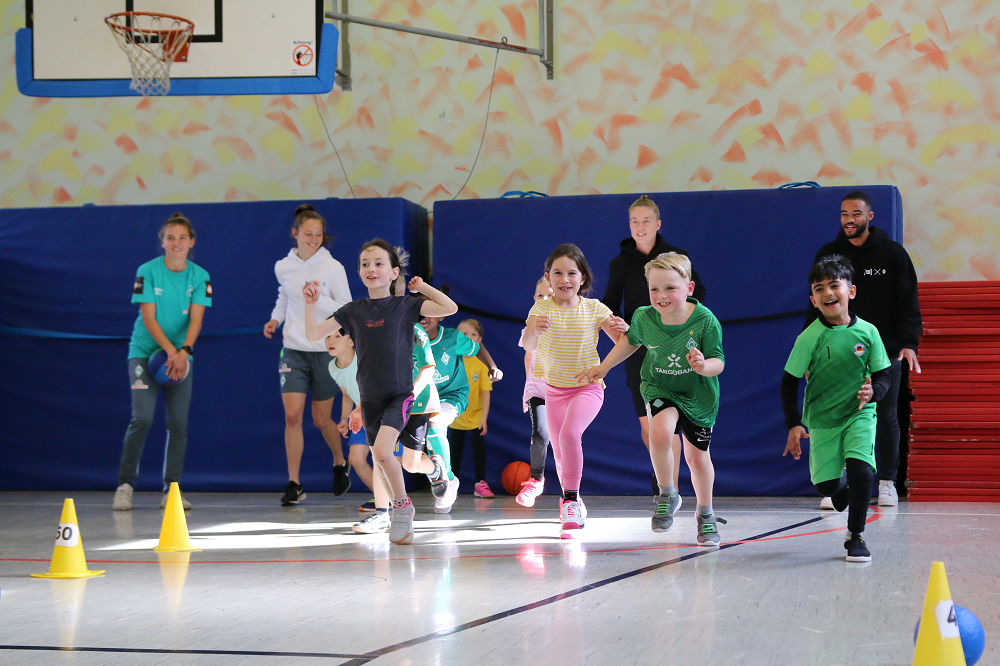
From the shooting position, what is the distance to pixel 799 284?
691 cm

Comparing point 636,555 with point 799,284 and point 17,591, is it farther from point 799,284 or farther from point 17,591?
point 799,284

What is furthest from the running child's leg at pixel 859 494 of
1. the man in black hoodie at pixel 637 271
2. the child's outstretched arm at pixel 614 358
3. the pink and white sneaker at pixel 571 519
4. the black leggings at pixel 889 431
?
the black leggings at pixel 889 431

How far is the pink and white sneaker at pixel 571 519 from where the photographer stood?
4770 mm

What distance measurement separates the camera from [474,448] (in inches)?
283

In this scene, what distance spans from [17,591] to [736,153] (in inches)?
239

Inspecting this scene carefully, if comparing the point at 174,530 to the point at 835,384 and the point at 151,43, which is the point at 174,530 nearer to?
the point at 835,384

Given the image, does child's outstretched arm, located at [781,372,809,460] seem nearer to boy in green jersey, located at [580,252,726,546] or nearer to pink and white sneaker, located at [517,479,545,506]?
boy in green jersey, located at [580,252,726,546]

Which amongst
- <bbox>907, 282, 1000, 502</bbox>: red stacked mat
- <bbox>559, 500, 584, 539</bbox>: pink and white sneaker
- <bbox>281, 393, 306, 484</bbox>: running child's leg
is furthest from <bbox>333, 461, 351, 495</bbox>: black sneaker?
<bbox>907, 282, 1000, 502</bbox>: red stacked mat

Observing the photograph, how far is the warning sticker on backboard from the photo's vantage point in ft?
20.8

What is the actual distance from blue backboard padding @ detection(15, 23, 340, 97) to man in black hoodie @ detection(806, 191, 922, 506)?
3431 millimetres

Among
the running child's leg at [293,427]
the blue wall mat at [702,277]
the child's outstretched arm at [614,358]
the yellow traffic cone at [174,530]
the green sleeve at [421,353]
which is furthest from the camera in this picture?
the blue wall mat at [702,277]

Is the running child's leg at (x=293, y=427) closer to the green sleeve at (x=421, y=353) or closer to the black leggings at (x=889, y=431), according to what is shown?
the green sleeve at (x=421, y=353)

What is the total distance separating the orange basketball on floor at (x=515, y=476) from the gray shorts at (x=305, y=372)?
1.46 metres

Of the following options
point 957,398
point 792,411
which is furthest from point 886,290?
point 792,411
